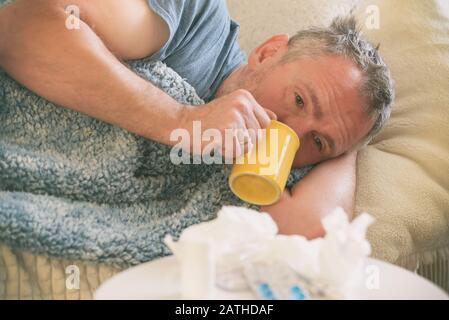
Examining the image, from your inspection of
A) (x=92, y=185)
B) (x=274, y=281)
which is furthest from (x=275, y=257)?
(x=92, y=185)

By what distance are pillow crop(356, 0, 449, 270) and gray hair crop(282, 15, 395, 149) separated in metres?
0.09

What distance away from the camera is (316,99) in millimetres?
1121

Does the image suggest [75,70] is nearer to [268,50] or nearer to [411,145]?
[268,50]

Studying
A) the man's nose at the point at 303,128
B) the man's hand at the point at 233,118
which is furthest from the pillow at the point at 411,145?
the man's hand at the point at 233,118

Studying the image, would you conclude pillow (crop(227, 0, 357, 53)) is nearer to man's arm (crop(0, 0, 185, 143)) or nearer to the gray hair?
the gray hair

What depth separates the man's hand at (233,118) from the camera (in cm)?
98

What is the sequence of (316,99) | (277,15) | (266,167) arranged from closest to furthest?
1. (266,167)
2. (316,99)
3. (277,15)

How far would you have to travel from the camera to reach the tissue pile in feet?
2.39

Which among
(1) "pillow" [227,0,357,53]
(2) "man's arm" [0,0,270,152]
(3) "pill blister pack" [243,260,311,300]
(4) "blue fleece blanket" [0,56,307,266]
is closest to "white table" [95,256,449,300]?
(3) "pill blister pack" [243,260,311,300]

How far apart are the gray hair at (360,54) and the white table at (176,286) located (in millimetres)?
412

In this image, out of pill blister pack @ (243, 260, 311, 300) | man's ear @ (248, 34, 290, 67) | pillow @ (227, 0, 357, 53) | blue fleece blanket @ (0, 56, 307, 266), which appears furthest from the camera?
pillow @ (227, 0, 357, 53)

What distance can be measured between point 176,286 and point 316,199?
0.45m

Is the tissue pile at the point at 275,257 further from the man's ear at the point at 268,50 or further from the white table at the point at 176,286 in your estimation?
the man's ear at the point at 268,50

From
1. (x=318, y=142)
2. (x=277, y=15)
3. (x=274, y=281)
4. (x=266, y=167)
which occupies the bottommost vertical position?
(x=274, y=281)
